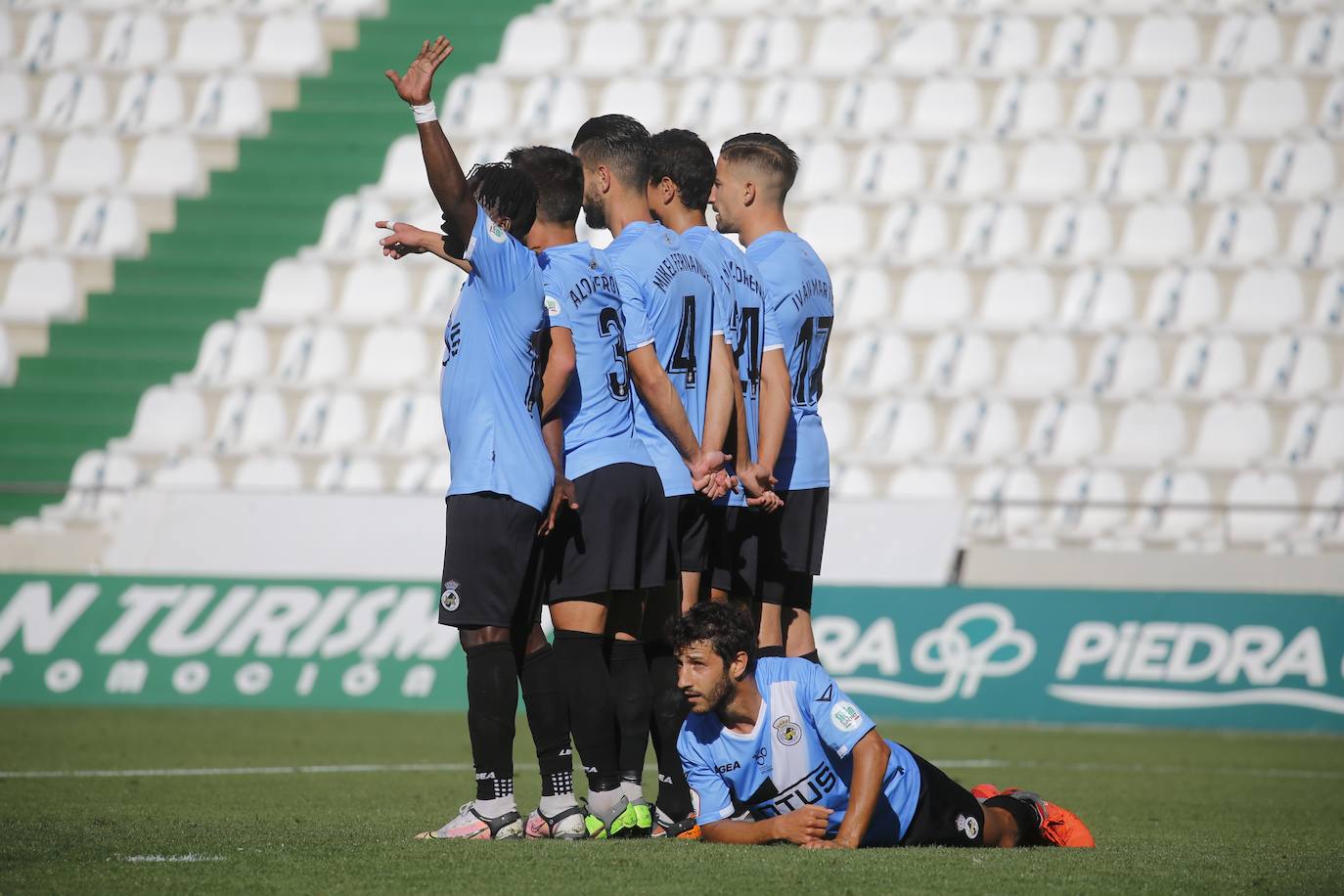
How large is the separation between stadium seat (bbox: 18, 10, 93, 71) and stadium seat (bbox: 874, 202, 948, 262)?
980 centimetres

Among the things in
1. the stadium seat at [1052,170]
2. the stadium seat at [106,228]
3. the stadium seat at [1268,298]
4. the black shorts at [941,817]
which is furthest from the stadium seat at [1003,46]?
the black shorts at [941,817]

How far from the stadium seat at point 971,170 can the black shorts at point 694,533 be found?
37.8 ft

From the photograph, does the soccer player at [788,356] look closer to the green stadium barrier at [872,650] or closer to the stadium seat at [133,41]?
the green stadium barrier at [872,650]

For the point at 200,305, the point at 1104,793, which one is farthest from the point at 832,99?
the point at 1104,793

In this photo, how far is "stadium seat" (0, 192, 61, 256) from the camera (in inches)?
719

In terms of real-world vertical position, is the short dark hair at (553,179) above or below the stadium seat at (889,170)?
below

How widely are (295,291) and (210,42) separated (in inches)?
168

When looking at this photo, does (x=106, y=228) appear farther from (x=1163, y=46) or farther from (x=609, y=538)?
(x=609, y=538)

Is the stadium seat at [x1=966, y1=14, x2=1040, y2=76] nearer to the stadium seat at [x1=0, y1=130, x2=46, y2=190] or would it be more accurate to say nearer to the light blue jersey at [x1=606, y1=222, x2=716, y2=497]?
the stadium seat at [x1=0, y1=130, x2=46, y2=190]

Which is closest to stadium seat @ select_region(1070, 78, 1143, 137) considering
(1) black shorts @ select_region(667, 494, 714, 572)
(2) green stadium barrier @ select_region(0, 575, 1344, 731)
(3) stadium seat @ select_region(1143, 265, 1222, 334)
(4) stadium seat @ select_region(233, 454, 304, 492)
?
(3) stadium seat @ select_region(1143, 265, 1222, 334)

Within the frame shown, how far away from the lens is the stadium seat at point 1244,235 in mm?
16047

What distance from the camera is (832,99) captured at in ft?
59.3

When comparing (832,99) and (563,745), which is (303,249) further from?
(563,745)

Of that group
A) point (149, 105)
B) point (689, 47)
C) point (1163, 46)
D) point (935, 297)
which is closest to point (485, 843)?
point (935, 297)
